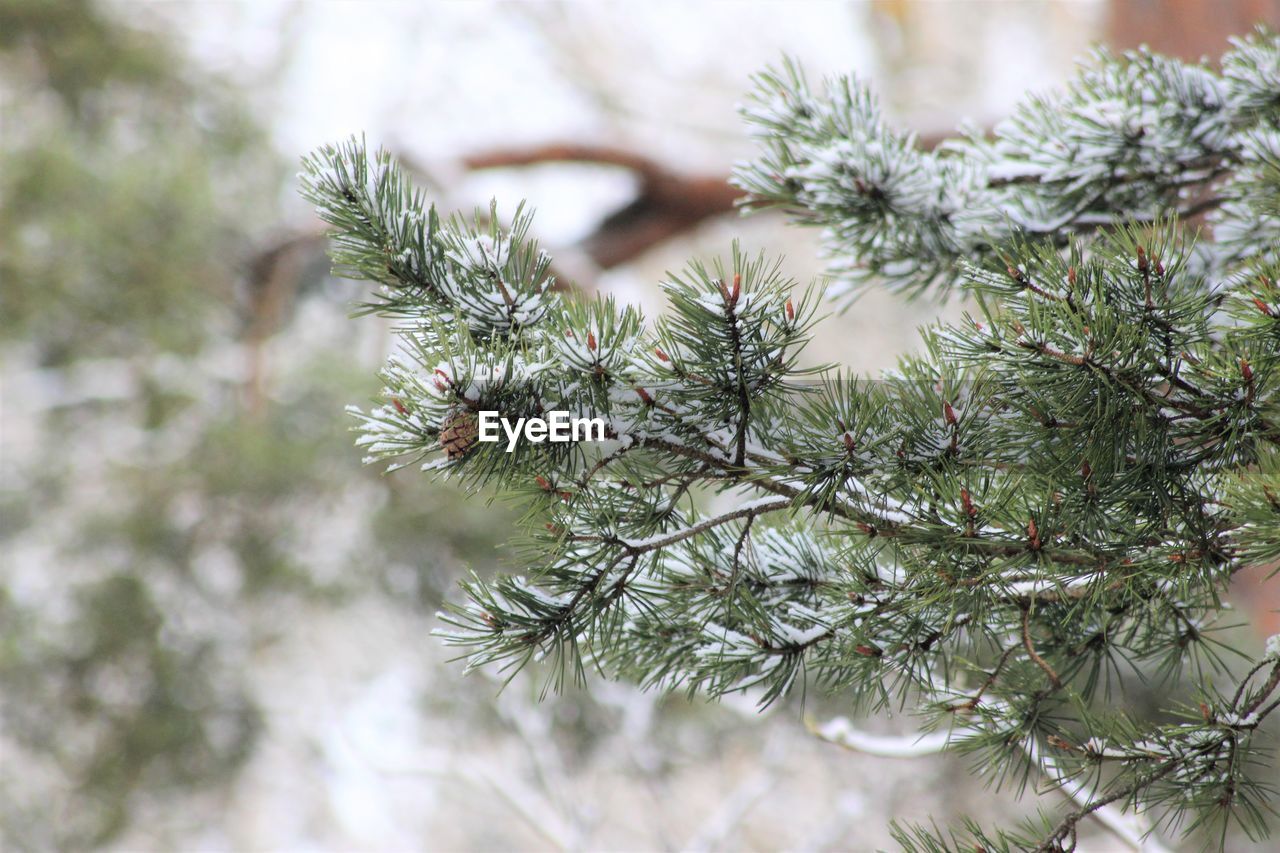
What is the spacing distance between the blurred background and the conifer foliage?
132 cm

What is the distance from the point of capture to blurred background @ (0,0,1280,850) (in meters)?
2.57

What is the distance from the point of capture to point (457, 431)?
609 mm

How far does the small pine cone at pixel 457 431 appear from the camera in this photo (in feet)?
1.99

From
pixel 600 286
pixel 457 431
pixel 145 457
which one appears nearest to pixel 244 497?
pixel 145 457

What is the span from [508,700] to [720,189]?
56.6 inches

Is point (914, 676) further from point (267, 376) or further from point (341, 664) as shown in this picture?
point (341, 664)

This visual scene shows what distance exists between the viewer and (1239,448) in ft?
2.23

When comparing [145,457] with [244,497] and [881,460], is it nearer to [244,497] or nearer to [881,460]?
[244,497]

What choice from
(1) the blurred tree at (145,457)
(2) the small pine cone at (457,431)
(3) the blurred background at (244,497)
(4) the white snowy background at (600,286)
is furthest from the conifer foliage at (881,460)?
(1) the blurred tree at (145,457)

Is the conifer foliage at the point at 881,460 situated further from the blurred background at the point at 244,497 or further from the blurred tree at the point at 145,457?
the blurred tree at the point at 145,457

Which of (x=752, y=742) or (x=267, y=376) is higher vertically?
(x=267, y=376)

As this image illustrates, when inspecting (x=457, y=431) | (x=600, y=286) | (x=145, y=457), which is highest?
(x=600, y=286)

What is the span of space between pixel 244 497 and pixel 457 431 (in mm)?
2717

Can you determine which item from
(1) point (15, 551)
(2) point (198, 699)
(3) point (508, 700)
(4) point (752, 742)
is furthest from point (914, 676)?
(1) point (15, 551)
